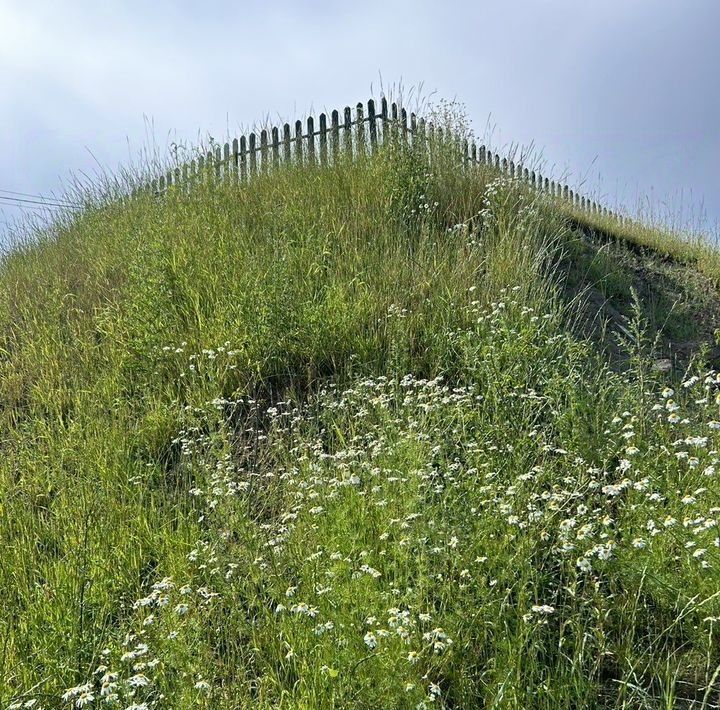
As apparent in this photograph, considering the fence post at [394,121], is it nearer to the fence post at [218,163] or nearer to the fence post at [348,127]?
the fence post at [348,127]

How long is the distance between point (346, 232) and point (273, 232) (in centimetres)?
72

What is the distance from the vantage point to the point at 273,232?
20.4ft

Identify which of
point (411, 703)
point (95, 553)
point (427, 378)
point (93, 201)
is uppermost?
point (93, 201)

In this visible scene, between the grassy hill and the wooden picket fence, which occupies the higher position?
the wooden picket fence

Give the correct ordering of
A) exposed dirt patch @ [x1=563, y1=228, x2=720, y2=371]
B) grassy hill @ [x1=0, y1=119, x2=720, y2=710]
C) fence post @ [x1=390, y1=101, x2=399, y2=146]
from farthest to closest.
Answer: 1. fence post @ [x1=390, y1=101, x2=399, y2=146]
2. exposed dirt patch @ [x1=563, y1=228, x2=720, y2=371]
3. grassy hill @ [x1=0, y1=119, x2=720, y2=710]

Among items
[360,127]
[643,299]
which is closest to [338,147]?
[360,127]

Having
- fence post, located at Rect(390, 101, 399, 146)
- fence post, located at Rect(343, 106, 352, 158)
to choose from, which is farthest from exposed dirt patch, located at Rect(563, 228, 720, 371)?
fence post, located at Rect(343, 106, 352, 158)

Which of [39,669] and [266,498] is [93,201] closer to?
[266,498]

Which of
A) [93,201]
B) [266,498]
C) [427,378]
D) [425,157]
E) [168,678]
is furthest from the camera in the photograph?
[93,201]

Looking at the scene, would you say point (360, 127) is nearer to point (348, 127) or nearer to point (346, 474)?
point (348, 127)

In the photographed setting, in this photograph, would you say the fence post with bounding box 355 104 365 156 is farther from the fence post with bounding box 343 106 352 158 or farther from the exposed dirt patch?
the exposed dirt patch

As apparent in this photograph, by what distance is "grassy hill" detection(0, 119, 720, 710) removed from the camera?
236 centimetres

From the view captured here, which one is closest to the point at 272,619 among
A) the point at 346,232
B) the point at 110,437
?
the point at 110,437

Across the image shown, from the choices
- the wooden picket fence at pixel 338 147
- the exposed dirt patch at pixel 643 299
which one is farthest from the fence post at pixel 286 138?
the exposed dirt patch at pixel 643 299
